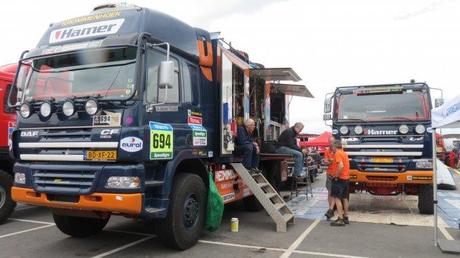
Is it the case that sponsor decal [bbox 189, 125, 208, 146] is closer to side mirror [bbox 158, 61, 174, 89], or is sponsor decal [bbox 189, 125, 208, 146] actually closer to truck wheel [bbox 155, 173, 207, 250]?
truck wheel [bbox 155, 173, 207, 250]

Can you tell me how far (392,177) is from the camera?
977cm

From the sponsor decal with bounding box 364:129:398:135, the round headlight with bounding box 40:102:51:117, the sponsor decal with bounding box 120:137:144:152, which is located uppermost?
the round headlight with bounding box 40:102:51:117

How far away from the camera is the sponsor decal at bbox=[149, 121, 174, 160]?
18.8 feet

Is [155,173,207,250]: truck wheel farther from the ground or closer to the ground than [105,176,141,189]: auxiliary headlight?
closer to the ground

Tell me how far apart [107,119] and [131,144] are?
46 centimetres

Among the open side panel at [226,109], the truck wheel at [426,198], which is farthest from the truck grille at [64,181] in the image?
the truck wheel at [426,198]

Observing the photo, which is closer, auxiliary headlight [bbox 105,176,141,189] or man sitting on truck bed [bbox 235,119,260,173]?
auxiliary headlight [bbox 105,176,141,189]

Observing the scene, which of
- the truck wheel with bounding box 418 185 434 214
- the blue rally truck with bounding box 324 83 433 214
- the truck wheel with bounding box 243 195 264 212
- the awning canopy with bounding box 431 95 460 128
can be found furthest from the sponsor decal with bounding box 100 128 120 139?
the truck wheel with bounding box 418 185 434 214

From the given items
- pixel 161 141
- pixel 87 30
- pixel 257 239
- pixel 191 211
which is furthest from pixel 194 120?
pixel 257 239

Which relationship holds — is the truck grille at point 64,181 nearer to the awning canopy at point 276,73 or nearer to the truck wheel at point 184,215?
the truck wheel at point 184,215

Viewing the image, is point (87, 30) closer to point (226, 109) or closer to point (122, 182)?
point (122, 182)

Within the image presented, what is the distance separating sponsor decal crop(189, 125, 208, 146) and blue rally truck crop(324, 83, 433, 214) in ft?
13.9

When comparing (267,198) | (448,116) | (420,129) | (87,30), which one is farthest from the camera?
(420,129)

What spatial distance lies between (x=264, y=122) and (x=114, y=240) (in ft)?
16.6
